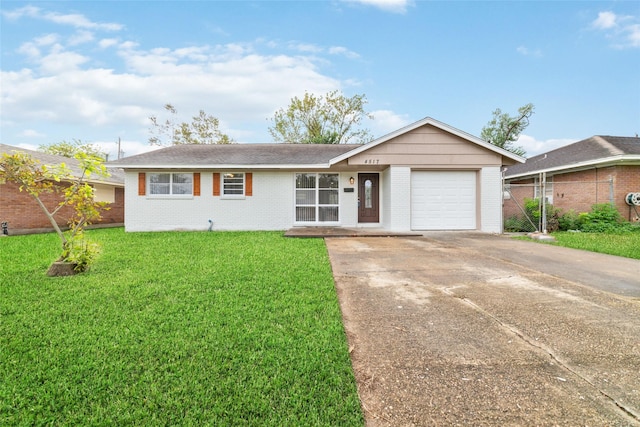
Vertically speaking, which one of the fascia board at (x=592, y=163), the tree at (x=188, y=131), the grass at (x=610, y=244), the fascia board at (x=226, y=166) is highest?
the tree at (x=188, y=131)

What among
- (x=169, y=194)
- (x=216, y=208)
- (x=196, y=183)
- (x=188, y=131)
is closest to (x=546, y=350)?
(x=216, y=208)

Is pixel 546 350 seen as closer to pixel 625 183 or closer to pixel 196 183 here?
pixel 196 183

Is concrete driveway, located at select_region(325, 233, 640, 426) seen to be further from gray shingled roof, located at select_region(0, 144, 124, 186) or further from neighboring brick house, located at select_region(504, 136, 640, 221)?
gray shingled roof, located at select_region(0, 144, 124, 186)

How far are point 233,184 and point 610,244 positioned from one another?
39.6 feet

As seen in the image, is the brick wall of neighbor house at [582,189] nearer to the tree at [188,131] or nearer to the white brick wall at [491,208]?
the white brick wall at [491,208]

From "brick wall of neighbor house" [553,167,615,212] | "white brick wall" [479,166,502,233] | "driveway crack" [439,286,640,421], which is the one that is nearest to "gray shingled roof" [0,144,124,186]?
"driveway crack" [439,286,640,421]

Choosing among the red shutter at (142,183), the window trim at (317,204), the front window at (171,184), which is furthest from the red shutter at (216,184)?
the window trim at (317,204)

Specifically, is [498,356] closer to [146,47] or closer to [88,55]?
[146,47]

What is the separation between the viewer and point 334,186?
468 inches

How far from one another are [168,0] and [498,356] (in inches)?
511

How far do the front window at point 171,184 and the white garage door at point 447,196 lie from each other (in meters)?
8.78

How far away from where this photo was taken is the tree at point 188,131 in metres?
26.2

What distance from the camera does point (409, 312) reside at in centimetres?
316

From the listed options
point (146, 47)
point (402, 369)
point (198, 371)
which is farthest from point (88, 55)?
point (402, 369)
